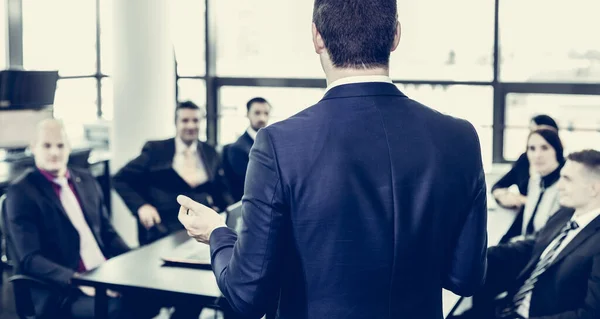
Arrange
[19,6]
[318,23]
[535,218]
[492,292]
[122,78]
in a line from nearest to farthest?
[318,23] < [492,292] < [535,218] < [122,78] < [19,6]

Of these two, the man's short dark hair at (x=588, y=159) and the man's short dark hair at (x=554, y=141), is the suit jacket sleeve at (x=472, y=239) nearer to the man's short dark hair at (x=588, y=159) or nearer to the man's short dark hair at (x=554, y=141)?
the man's short dark hair at (x=588, y=159)

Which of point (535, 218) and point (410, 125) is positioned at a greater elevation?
point (410, 125)

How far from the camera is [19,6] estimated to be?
7.20 meters

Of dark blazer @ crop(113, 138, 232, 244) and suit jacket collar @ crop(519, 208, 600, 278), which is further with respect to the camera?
dark blazer @ crop(113, 138, 232, 244)

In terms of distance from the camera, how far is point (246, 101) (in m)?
7.08

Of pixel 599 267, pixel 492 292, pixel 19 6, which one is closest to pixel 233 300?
pixel 599 267

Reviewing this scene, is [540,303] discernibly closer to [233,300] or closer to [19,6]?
[233,300]

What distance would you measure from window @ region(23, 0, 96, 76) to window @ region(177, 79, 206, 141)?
163 centimetres

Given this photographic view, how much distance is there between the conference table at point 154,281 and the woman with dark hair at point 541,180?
145cm

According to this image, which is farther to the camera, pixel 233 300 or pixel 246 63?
pixel 246 63

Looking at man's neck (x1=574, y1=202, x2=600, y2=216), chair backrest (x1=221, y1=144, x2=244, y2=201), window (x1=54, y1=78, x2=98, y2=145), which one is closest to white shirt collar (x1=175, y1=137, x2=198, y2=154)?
chair backrest (x1=221, y1=144, x2=244, y2=201)

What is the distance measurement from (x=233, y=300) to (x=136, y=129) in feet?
15.8

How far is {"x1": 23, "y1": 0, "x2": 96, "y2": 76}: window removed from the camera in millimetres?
8172

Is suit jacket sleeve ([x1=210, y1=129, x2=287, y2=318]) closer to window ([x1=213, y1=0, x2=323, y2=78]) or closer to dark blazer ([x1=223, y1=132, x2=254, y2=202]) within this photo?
dark blazer ([x1=223, y1=132, x2=254, y2=202])
